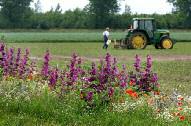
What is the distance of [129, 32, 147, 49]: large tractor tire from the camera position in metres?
39.1

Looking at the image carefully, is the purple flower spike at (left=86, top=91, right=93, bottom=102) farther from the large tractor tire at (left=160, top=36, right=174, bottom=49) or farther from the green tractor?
the large tractor tire at (left=160, top=36, right=174, bottom=49)

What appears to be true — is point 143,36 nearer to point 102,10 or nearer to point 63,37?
point 63,37

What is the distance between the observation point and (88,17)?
4070 inches

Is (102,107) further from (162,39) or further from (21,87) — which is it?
(162,39)

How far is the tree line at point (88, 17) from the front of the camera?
97.9 metres

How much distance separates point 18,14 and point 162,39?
69.0 metres

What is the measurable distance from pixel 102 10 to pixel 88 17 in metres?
3.87

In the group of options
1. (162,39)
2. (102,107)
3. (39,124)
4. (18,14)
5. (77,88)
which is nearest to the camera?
(39,124)

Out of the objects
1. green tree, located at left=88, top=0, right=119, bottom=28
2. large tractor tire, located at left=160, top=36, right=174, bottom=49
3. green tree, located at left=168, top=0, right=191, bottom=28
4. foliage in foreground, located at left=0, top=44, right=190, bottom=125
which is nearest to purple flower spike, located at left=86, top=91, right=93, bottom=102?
foliage in foreground, located at left=0, top=44, right=190, bottom=125

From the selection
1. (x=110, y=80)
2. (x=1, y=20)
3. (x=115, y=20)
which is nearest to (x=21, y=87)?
(x=110, y=80)

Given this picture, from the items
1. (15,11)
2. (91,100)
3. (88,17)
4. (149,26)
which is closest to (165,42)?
(149,26)

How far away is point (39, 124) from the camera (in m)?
8.46

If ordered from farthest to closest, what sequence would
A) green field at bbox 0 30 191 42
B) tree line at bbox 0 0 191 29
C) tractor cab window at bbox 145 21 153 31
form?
tree line at bbox 0 0 191 29
green field at bbox 0 30 191 42
tractor cab window at bbox 145 21 153 31

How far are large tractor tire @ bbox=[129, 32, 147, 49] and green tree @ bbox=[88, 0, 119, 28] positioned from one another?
196ft
